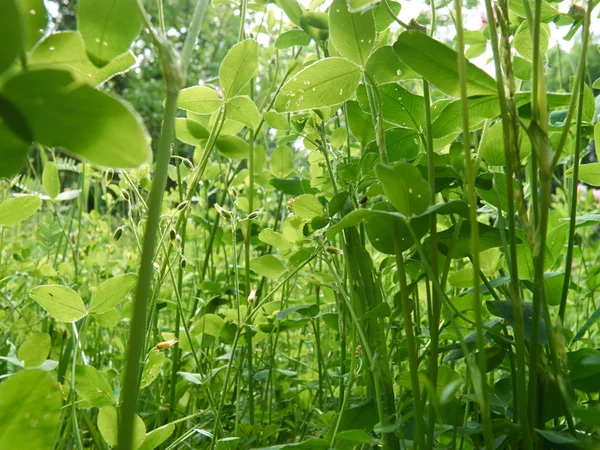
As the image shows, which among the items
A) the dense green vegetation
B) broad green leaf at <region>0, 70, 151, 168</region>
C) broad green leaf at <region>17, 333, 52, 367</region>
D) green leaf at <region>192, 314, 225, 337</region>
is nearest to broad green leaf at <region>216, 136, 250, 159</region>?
the dense green vegetation

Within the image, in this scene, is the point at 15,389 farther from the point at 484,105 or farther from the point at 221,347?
the point at 221,347

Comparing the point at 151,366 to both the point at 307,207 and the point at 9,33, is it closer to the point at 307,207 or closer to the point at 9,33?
the point at 307,207

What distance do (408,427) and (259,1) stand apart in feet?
2.30

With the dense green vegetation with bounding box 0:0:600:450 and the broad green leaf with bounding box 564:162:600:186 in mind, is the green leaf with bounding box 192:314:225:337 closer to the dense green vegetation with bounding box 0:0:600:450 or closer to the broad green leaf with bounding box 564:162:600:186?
the dense green vegetation with bounding box 0:0:600:450

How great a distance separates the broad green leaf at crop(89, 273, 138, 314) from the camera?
543 mm

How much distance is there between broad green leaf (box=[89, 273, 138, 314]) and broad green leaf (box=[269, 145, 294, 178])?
0.42 meters

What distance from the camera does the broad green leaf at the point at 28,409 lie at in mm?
224

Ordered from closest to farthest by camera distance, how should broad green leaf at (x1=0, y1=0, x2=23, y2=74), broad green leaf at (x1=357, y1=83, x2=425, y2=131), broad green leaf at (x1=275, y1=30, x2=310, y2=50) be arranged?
broad green leaf at (x1=0, y1=0, x2=23, y2=74)
broad green leaf at (x1=357, y1=83, x2=425, y2=131)
broad green leaf at (x1=275, y1=30, x2=310, y2=50)

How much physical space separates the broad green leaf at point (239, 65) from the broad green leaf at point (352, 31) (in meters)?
0.12

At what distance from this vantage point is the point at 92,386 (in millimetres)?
539

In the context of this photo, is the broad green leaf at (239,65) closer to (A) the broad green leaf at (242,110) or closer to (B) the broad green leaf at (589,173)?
(A) the broad green leaf at (242,110)

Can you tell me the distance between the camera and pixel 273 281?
1.13 m

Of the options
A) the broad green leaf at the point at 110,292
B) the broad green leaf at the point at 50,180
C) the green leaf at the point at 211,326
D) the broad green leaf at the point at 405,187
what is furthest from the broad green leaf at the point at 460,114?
the broad green leaf at the point at 50,180

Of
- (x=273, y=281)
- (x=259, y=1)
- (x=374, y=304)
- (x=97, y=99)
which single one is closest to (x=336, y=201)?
(x=374, y=304)
